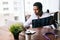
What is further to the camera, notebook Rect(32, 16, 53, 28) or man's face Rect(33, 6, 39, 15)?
man's face Rect(33, 6, 39, 15)

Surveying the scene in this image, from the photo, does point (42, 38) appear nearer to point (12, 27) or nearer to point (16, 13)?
point (12, 27)

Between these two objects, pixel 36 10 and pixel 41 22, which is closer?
pixel 41 22

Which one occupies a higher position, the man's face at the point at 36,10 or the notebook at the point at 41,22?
the man's face at the point at 36,10

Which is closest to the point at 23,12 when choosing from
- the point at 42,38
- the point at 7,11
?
the point at 7,11

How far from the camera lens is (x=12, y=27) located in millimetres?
1789

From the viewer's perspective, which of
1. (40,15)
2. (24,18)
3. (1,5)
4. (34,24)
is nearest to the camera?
(34,24)

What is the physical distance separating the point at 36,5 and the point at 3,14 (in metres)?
1.78

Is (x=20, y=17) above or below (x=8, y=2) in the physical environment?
below

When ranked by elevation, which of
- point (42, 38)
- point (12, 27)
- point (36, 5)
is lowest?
point (42, 38)

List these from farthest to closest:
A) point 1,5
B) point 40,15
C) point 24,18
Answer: point 24,18, point 1,5, point 40,15

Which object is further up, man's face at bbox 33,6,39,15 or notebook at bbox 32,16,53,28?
man's face at bbox 33,6,39,15

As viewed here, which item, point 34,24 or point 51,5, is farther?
point 51,5

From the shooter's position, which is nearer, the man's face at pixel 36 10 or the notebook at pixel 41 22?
the notebook at pixel 41 22

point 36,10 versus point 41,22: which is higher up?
point 36,10
